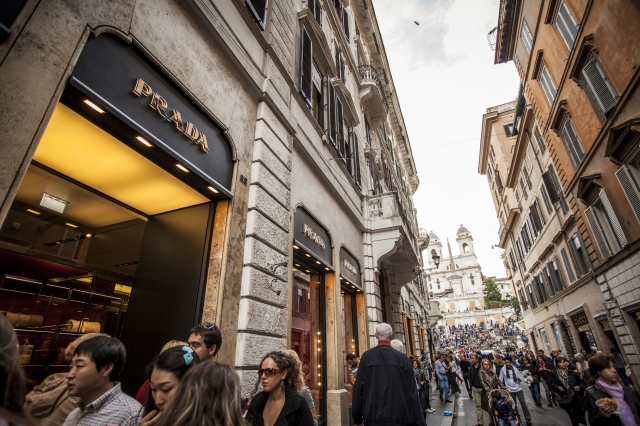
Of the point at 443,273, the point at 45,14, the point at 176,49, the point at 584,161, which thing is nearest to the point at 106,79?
the point at 45,14

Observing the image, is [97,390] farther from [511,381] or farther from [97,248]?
[511,381]

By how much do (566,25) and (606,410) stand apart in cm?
1334

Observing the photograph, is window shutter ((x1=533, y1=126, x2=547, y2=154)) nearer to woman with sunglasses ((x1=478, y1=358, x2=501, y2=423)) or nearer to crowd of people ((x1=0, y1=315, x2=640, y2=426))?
woman with sunglasses ((x1=478, y1=358, x2=501, y2=423))

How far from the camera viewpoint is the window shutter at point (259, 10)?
5896mm

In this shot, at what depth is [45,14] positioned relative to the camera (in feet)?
8.45

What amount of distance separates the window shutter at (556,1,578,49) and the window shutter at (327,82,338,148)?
872cm

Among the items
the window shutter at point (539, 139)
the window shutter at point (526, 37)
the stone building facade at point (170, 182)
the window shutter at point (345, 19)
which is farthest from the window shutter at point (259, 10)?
the window shutter at point (539, 139)

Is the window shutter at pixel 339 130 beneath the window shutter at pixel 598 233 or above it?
above

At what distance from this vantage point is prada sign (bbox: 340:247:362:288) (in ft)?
28.9

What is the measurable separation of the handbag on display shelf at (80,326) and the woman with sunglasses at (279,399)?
4407 mm

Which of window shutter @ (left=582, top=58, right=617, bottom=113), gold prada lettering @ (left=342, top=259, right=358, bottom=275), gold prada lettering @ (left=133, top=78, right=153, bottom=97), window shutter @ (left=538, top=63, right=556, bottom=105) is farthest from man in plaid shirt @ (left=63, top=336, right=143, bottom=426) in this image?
window shutter @ (left=538, top=63, right=556, bottom=105)

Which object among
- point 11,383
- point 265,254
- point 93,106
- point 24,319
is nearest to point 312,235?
point 265,254

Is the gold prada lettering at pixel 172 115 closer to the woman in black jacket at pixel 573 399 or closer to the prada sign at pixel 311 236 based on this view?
the prada sign at pixel 311 236

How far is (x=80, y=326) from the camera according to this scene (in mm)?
5637
